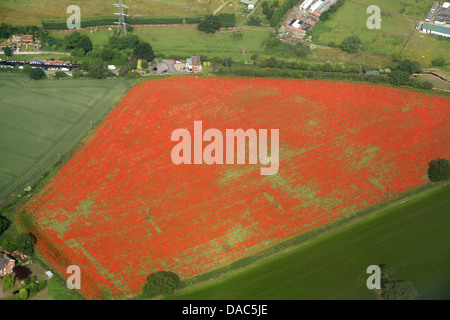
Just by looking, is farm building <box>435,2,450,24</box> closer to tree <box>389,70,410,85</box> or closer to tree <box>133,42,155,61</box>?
tree <box>389,70,410,85</box>

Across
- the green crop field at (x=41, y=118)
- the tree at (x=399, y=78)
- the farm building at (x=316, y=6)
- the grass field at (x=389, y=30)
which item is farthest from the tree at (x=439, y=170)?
the green crop field at (x=41, y=118)

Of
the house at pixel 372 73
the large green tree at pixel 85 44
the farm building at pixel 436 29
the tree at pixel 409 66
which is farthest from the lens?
the farm building at pixel 436 29

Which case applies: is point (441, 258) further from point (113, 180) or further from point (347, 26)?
point (347, 26)

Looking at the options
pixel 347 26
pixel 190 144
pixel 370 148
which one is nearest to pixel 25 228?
pixel 190 144

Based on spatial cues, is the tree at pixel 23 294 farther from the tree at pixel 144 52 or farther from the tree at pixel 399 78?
the tree at pixel 399 78
